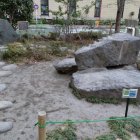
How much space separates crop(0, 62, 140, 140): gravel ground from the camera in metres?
3.16

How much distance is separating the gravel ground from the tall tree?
5.40 meters

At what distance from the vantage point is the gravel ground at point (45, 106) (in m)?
3.16

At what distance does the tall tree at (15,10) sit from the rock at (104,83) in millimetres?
6277

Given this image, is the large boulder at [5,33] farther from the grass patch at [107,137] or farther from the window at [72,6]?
the grass patch at [107,137]

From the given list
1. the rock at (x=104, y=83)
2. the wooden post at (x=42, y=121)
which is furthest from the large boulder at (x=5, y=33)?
the wooden post at (x=42, y=121)

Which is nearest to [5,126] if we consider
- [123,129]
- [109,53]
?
[123,129]

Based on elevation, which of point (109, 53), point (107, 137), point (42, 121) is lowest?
point (107, 137)

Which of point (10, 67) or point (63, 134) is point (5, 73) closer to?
point (10, 67)

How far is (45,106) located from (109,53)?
1778 mm

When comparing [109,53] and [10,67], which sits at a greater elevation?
[109,53]

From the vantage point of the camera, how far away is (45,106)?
12.3 ft

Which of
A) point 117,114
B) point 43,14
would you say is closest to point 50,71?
point 117,114

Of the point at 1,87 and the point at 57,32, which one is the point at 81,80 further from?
the point at 57,32

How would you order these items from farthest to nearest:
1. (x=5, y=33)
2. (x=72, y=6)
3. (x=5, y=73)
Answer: (x=72, y=6), (x=5, y=33), (x=5, y=73)
